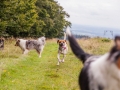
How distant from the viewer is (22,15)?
2992 cm

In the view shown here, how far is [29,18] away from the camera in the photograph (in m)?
33.1

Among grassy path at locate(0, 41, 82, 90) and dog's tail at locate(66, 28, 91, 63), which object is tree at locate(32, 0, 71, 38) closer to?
grassy path at locate(0, 41, 82, 90)

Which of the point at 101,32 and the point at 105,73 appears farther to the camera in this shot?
the point at 101,32

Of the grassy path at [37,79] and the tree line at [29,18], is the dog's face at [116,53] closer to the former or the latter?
the grassy path at [37,79]

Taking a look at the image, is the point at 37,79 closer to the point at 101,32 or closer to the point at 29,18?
the point at 101,32

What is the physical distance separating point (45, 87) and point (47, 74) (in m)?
2.28

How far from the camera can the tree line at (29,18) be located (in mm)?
26031

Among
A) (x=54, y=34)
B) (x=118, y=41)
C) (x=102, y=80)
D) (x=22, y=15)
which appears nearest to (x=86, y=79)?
(x=102, y=80)

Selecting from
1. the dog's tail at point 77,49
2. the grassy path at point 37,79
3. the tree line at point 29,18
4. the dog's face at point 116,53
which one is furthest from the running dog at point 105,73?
the tree line at point 29,18

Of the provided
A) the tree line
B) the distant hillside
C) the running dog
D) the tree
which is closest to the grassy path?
the distant hillside

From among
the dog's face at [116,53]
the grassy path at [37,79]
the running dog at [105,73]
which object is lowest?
A: the grassy path at [37,79]

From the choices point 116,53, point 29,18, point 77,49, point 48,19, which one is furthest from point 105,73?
point 48,19

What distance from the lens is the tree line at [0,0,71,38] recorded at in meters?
26.0

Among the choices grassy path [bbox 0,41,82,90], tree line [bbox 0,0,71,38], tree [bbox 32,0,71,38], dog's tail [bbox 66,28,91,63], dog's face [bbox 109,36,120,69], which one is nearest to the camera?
dog's face [bbox 109,36,120,69]
